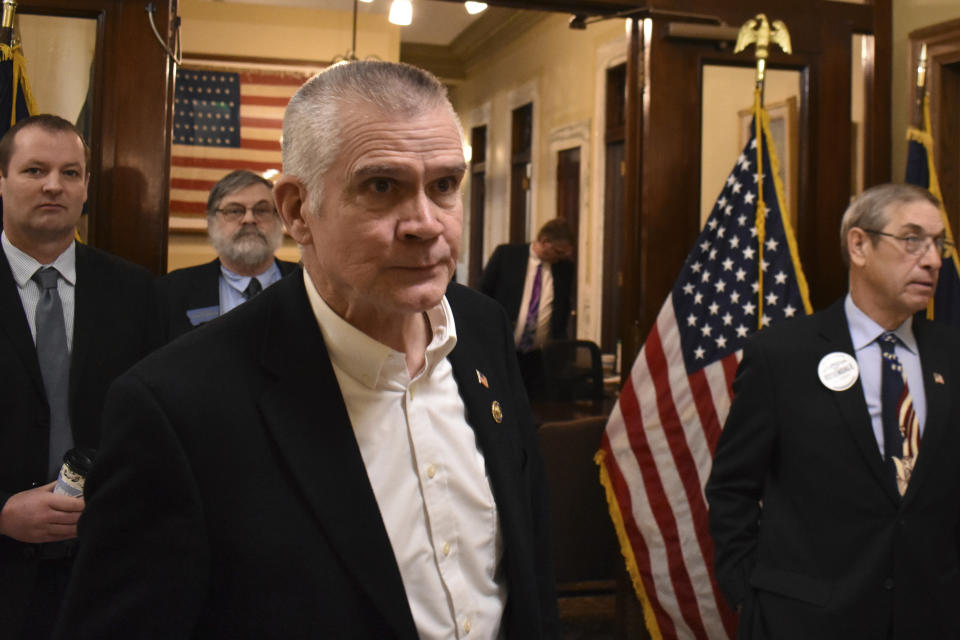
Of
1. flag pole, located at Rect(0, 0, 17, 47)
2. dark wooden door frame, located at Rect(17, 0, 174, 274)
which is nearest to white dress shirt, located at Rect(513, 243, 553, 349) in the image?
dark wooden door frame, located at Rect(17, 0, 174, 274)

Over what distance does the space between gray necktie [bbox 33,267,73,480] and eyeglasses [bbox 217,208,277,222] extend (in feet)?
3.56

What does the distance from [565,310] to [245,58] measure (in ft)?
9.44

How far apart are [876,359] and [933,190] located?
1.27m

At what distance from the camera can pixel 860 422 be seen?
206 cm

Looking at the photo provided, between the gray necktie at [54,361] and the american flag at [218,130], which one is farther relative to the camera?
the american flag at [218,130]

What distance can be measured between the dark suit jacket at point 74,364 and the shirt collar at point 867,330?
169cm

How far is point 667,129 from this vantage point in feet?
10.5

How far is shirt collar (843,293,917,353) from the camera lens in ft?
7.18

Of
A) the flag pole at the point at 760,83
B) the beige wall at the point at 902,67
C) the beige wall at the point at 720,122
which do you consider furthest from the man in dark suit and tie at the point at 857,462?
the beige wall at the point at 902,67

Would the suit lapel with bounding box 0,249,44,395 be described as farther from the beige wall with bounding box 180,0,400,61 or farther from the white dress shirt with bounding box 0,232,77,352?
the beige wall with bounding box 180,0,400,61

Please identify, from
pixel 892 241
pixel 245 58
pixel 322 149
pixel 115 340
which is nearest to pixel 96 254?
pixel 115 340

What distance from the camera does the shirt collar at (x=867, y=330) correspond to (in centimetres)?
219

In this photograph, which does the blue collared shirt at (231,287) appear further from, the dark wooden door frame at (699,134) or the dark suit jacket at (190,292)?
the dark wooden door frame at (699,134)

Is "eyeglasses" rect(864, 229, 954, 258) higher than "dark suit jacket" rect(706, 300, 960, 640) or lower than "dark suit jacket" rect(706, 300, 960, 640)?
higher
